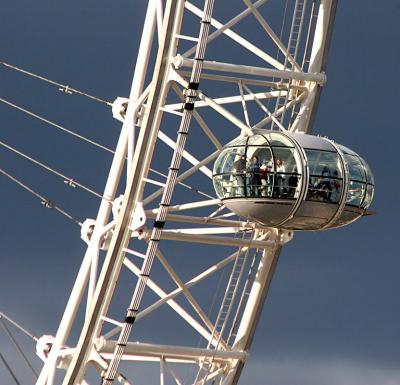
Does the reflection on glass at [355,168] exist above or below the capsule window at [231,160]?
above

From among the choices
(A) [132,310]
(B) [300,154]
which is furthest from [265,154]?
(A) [132,310]

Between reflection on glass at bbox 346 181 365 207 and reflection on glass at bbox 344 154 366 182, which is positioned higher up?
reflection on glass at bbox 344 154 366 182

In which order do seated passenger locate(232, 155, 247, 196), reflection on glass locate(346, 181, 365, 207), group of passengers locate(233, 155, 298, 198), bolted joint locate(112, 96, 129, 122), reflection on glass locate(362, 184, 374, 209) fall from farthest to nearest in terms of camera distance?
bolted joint locate(112, 96, 129, 122) → reflection on glass locate(362, 184, 374, 209) → reflection on glass locate(346, 181, 365, 207) → seated passenger locate(232, 155, 247, 196) → group of passengers locate(233, 155, 298, 198)

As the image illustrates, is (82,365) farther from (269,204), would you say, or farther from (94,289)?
(269,204)

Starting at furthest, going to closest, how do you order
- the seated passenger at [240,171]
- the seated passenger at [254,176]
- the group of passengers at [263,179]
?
1. the seated passenger at [240,171]
2. the seated passenger at [254,176]
3. the group of passengers at [263,179]

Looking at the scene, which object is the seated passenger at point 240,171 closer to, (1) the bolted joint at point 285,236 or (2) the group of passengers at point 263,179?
(2) the group of passengers at point 263,179

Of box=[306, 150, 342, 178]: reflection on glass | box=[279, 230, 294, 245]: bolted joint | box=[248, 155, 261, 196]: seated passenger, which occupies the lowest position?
box=[279, 230, 294, 245]: bolted joint

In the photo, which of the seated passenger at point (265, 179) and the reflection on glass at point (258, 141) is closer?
the seated passenger at point (265, 179)

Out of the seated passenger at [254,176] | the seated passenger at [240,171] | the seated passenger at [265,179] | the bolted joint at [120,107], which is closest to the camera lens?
the seated passenger at [265,179]

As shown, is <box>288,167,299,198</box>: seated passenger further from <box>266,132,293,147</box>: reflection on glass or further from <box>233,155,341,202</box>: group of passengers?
<box>266,132,293,147</box>: reflection on glass

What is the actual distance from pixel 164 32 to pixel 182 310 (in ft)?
31.9

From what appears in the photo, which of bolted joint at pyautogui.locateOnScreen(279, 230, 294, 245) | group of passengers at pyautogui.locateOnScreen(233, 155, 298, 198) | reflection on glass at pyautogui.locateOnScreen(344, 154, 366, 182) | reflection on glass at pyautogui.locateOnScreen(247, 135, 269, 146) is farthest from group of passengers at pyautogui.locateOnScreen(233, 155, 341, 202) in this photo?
bolted joint at pyautogui.locateOnScreen(279, 230, 294, 245)

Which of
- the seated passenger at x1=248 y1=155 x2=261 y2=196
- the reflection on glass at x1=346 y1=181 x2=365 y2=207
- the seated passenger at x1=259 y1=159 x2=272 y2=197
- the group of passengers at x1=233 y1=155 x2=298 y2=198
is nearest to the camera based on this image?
the group of passengers at x1=233 y1=155 x2=298 y2=198

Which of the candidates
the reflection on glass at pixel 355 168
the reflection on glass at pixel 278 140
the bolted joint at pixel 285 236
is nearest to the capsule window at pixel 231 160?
the reflection on glass at pixel 278 140
